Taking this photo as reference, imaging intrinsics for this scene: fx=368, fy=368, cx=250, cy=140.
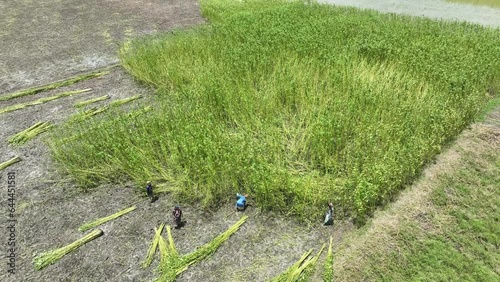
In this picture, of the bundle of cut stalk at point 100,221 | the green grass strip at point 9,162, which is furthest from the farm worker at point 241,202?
the green grass strip at point 9,162

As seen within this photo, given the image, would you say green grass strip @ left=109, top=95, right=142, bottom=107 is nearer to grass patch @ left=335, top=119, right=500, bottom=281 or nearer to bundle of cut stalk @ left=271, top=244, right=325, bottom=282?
bundle of cut stalk @ left=271, top=244, right=325, bottom=282

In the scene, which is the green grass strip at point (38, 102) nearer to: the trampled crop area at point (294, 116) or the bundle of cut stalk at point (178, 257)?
the trampled crop area at point (294, 116)

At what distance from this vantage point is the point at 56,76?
10.3 meters

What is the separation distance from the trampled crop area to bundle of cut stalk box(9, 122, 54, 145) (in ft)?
1.71

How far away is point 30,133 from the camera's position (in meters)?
7.62

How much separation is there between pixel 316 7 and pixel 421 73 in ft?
23.8

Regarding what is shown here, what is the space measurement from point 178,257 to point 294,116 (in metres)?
3.85

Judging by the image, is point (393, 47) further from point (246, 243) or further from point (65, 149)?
point (65, 149)

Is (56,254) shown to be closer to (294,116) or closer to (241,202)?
(241,202)

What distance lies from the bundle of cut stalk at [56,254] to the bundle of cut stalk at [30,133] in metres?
3.35

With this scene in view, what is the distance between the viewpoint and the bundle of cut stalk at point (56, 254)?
4.99 metres

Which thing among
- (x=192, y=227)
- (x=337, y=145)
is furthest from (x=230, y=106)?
(x=192, y=227)

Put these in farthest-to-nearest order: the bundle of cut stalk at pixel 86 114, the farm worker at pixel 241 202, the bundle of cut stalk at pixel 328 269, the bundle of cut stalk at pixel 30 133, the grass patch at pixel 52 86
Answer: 1. the grass patch at pixel 52 86
2. the bundle of cut stalk at pixel 86 114
3. the bundle of cut stalk at pixel 30 133
4. the farm worker at pixel 241 202
5. the bundle of cut stalk at pixel 328 269

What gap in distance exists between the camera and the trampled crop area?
5898 millimetres
